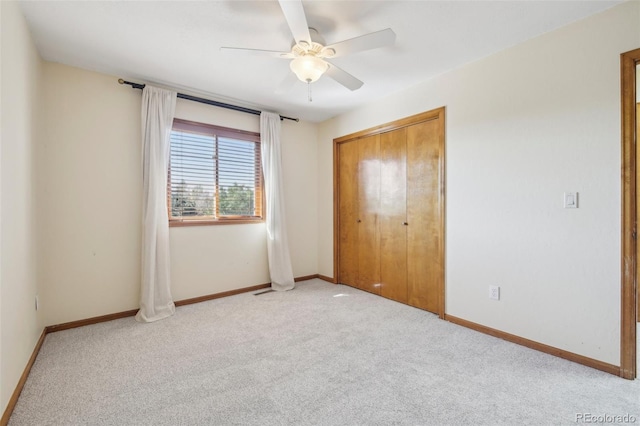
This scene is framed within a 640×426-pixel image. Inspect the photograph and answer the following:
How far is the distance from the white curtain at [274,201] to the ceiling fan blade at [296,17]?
2066 mm

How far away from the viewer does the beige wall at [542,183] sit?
1980mm

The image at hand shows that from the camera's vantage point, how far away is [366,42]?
191cm

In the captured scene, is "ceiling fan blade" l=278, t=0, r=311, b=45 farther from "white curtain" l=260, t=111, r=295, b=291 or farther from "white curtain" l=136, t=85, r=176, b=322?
"white curtain" l=260, t=111, r=295, b=291

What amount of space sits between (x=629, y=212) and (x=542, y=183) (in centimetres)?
52

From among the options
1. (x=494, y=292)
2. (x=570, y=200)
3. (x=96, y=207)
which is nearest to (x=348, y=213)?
(x=494, y=292)

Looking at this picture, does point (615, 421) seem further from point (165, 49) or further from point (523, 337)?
point (165, 49)

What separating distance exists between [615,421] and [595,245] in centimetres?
106

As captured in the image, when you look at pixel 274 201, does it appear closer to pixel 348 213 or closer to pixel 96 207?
pixel 348 213

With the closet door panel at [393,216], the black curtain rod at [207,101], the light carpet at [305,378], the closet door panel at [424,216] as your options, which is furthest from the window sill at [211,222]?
the closet door panel at [424,216]

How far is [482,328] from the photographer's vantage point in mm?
2621

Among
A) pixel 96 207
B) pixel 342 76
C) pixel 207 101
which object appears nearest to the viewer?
pixel 342 76

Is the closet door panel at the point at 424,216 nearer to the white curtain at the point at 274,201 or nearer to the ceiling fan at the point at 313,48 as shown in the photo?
the ceiling fan at the point at 313,48

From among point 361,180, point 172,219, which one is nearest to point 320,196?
point 361,180

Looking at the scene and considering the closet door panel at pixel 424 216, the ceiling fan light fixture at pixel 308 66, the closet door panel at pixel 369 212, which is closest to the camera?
the ceiling fan light fixture at pixel 308 66
